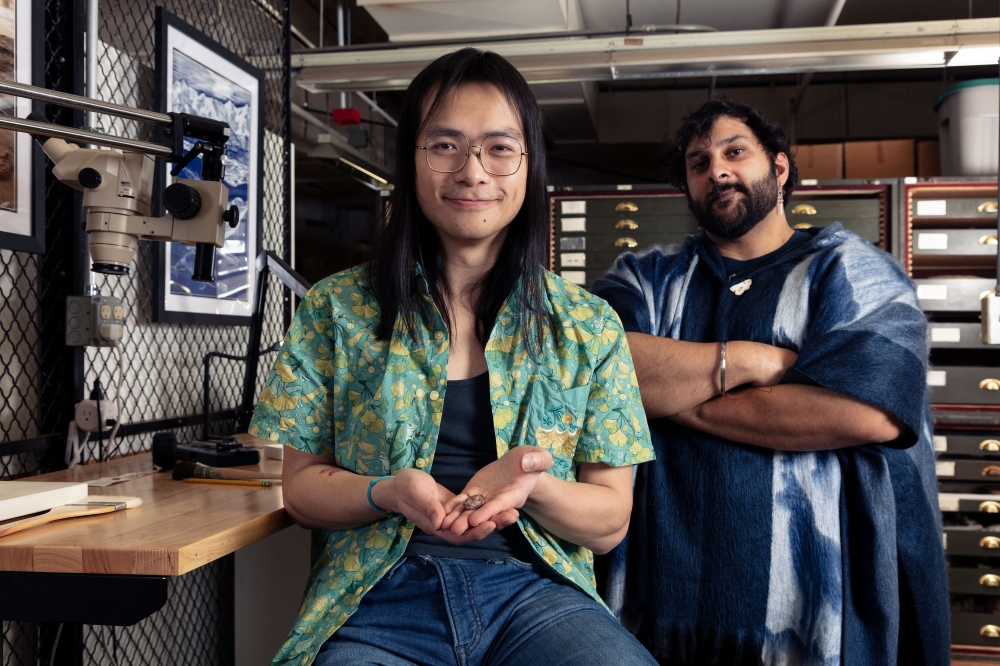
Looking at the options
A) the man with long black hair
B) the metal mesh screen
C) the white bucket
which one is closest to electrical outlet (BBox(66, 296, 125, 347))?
the metal mesh screen

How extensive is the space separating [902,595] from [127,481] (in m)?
1.54

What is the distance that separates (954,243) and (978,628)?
1998 mm

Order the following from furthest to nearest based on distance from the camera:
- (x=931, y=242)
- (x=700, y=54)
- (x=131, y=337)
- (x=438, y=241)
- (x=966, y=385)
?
1. (x=931, y=242)
2. (x=966, y=385)
3. (x=700, y=54)
4. (x=131, y=337)
5. (x=438, y=241)

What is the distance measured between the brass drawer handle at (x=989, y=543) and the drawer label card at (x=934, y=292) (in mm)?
1264

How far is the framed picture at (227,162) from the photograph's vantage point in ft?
7.42

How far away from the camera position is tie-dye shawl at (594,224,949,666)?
1418 mm

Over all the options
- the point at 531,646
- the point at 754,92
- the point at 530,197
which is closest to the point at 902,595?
the point at 531,646

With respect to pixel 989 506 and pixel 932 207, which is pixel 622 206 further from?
pixel 989 506

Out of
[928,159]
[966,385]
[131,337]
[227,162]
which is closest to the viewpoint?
[131,337]

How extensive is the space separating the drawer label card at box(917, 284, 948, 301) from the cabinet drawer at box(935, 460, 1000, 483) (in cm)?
88

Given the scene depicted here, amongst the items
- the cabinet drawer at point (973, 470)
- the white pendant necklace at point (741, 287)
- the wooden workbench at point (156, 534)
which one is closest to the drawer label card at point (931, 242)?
the cabinet drawer at point (973, 470)

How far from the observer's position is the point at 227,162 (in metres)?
2.63

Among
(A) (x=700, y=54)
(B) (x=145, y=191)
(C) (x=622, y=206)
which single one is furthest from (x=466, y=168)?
(C) (x=622, y=206)

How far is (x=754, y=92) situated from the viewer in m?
6.54
